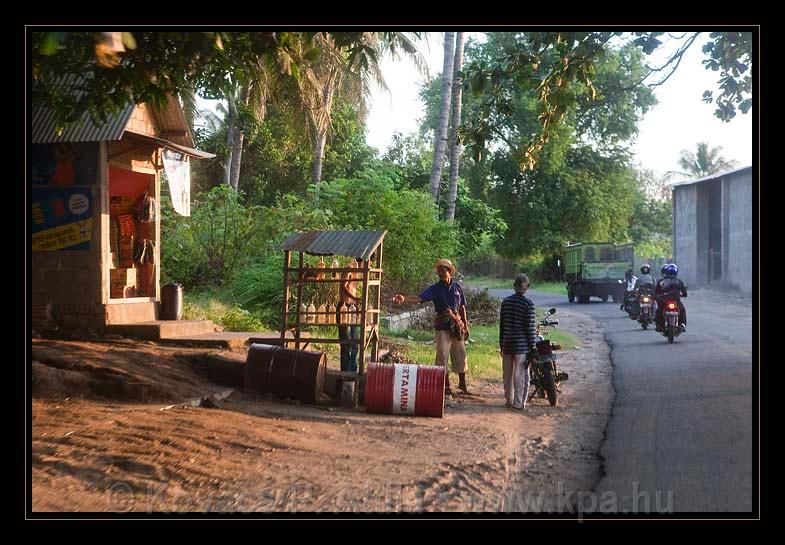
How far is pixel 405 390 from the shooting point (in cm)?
932

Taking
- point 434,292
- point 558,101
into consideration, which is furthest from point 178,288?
point 558,101

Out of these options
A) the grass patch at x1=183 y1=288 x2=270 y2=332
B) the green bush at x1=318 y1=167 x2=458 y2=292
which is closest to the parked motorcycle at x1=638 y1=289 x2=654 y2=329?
the green bush at x1=318 y1=167 x2=458 y2=292

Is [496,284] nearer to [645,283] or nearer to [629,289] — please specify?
[629,289]

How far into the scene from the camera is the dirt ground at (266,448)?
234 inches

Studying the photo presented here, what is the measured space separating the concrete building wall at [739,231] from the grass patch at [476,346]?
4.60 metres

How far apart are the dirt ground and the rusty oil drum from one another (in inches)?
7.1

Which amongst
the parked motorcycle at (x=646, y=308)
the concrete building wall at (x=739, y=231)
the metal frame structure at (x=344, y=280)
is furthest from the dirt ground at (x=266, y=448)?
the parked motorcycle at (x=646, y=308)

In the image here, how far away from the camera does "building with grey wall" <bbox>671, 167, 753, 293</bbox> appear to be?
7.35 metres

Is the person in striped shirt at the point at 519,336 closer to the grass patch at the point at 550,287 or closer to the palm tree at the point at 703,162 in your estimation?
the palm tree at the point at 703,162

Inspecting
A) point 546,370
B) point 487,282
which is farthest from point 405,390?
point 487,282

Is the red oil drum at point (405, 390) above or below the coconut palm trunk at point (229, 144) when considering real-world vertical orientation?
below
